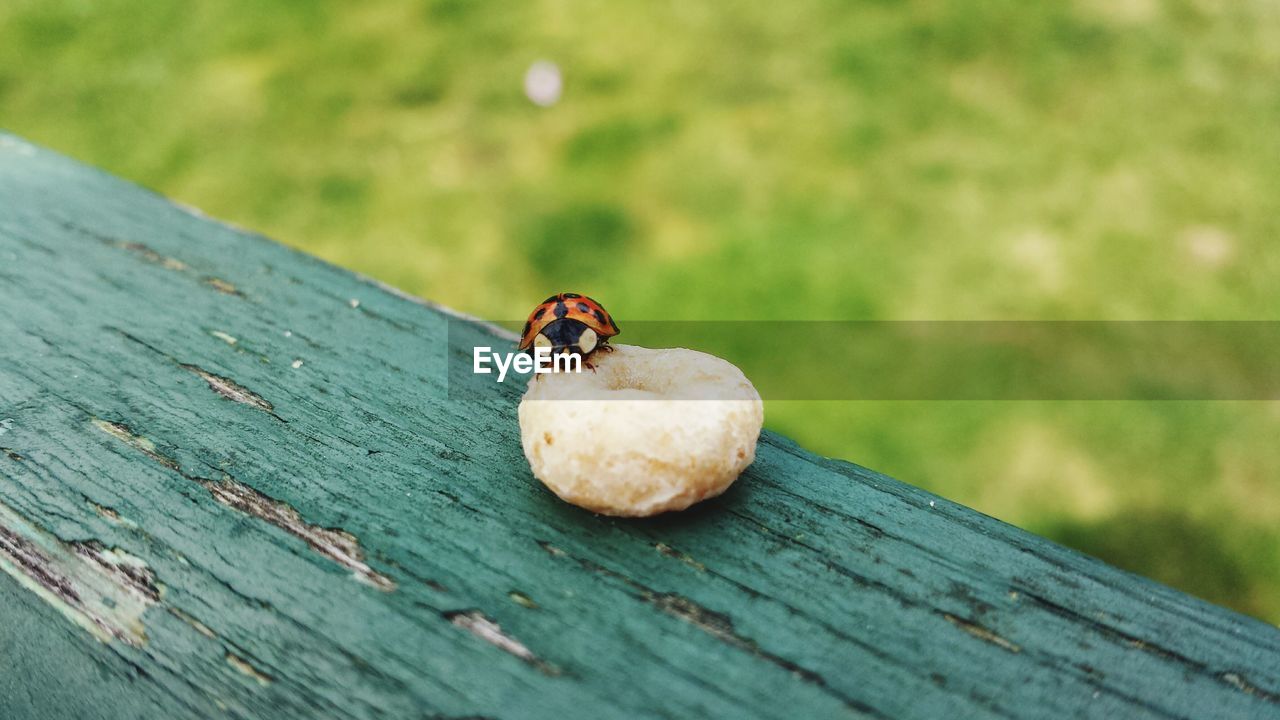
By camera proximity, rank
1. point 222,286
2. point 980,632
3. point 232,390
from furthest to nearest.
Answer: point 222,286 < point 232,390 < point 980,632

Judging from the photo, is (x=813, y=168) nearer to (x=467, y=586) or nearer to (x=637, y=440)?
(x=637, y=440)

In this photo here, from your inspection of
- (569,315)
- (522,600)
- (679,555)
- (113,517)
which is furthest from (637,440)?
(113,517)

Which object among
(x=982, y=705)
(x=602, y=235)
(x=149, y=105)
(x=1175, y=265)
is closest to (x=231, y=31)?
(x=149, y=105)

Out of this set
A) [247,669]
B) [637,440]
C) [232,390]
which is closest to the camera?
[247,669]

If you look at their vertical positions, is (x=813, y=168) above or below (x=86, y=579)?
above

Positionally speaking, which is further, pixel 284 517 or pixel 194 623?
pixel 284 517

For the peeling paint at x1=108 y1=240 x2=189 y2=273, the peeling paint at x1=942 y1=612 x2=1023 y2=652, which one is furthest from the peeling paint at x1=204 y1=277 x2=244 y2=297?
the peeling paint at x1=942 y1=612 x2=1023 y2=652

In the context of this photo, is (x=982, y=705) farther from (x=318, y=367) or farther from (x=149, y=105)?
(x=149, y=105)
